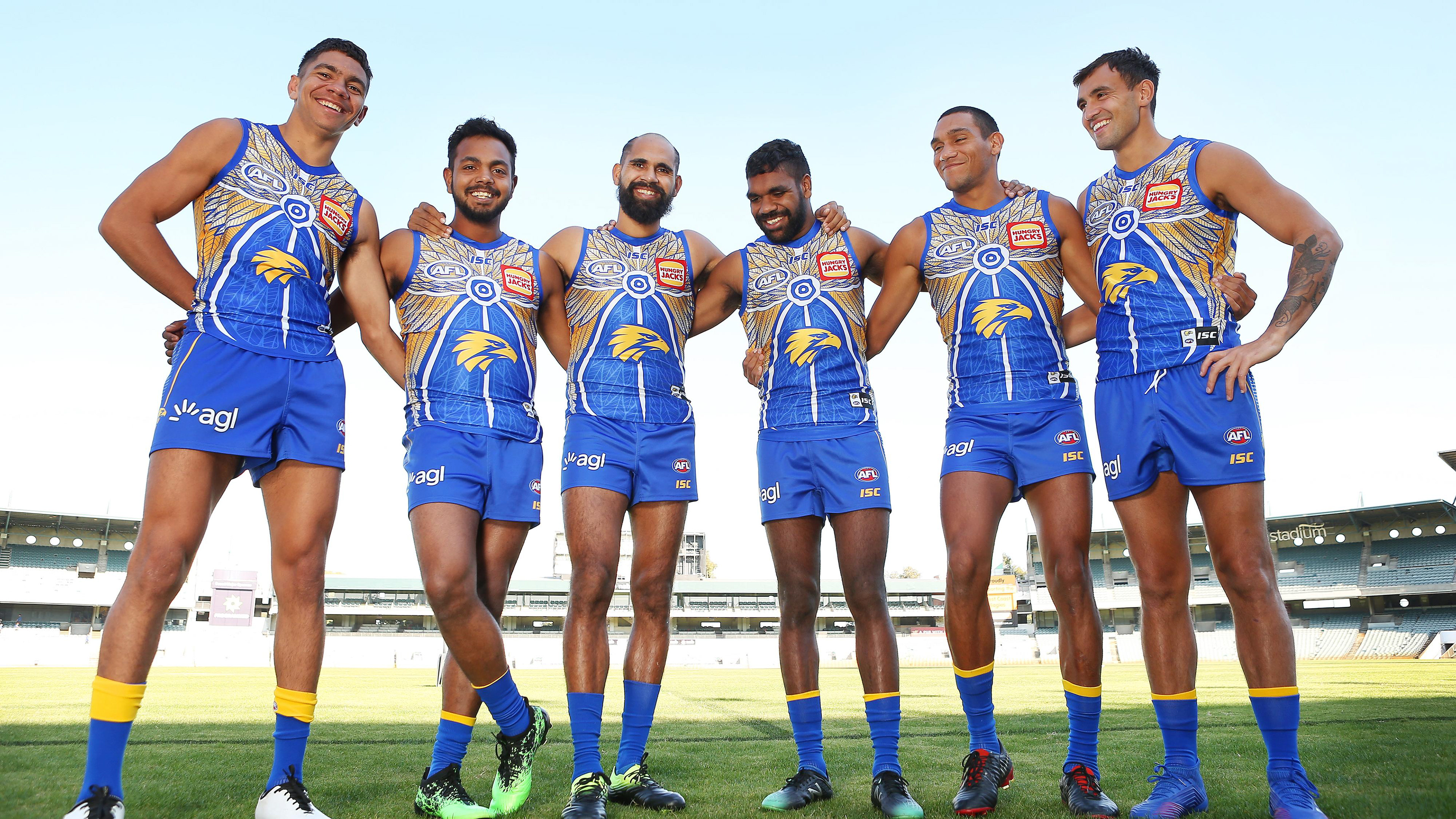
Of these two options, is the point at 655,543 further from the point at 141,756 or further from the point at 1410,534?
the point at 1410,534

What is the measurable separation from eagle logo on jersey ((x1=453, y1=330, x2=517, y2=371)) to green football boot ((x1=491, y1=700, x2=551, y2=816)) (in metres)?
1.70

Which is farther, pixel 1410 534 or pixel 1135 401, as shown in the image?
pixel 1410 534

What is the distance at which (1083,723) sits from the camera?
393 cm

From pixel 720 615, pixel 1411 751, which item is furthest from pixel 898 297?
pixel 720 615

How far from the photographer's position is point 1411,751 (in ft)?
16.7

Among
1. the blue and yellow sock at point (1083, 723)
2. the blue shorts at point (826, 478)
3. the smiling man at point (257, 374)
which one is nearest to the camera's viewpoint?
the smiling man at point (257, 374)

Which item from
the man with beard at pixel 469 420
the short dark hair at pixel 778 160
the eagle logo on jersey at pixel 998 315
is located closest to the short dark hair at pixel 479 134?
the man with beard at pixel 469 420

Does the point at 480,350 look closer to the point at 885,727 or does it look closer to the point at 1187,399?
the point at 885,727

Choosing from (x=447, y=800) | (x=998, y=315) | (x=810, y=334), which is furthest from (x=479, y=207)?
(x=447, y=800)

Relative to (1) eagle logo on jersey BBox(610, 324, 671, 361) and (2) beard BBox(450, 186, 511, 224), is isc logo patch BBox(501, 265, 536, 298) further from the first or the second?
(1) eagle logo on jersey BBox(610, 324, 671, 361)

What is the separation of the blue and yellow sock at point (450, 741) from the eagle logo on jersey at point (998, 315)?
3.11m

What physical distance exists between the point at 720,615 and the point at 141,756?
57477 millimetres

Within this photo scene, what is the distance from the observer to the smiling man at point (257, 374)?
326 cm

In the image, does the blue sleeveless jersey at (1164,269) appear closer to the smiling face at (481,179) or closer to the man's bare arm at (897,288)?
the man's bare arm at (897,288)
